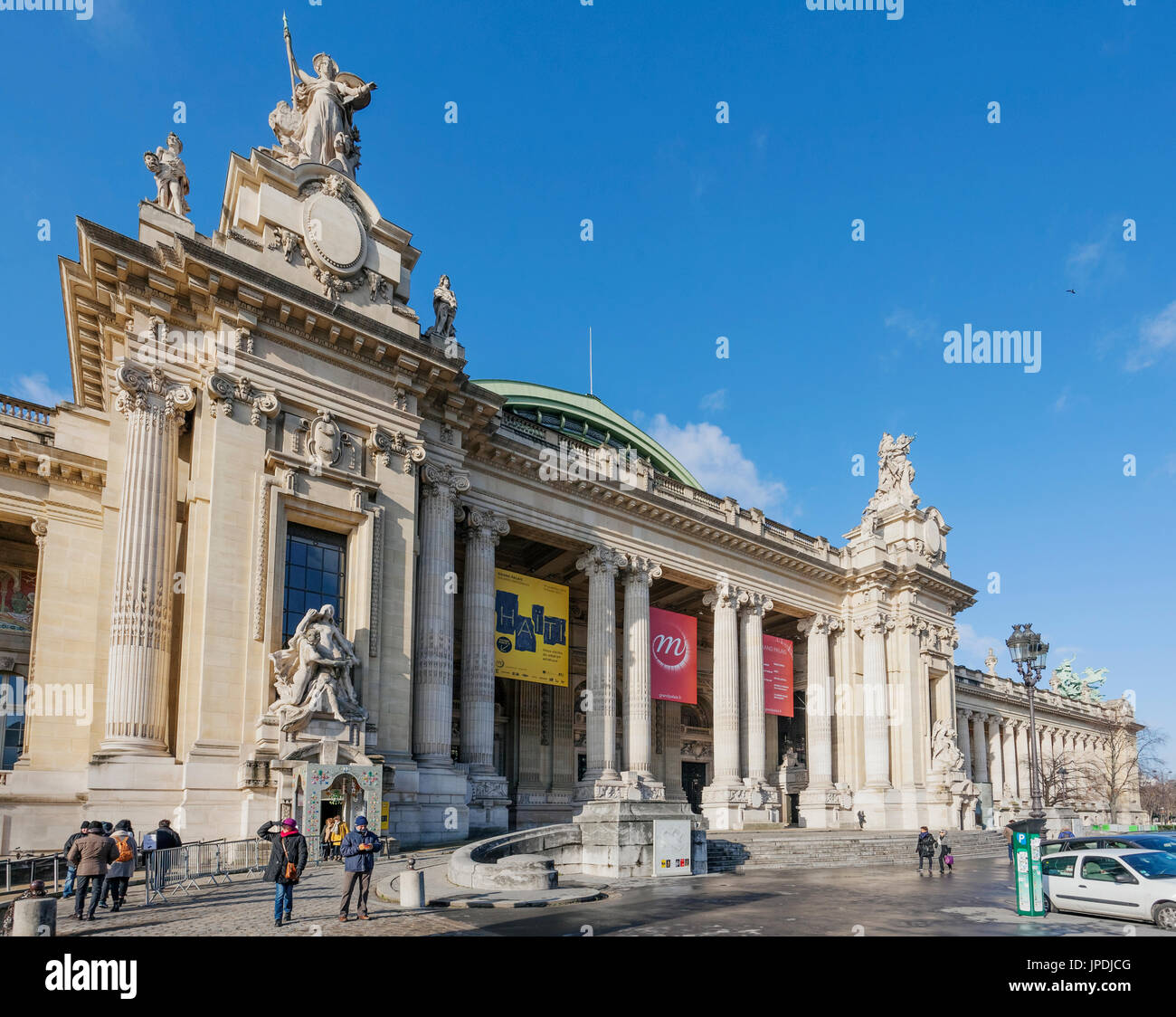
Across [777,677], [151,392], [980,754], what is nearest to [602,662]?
[777,677]

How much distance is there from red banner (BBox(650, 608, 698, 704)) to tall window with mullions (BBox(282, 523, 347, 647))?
Answer: 14539mm

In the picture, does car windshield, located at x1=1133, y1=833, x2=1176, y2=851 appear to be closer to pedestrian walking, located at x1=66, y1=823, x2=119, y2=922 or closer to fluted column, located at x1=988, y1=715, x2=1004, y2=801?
pedestrian walking, located at x1=66, y1=823, x2=119, y2=922

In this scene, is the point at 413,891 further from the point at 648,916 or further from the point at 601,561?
the point at 601,561

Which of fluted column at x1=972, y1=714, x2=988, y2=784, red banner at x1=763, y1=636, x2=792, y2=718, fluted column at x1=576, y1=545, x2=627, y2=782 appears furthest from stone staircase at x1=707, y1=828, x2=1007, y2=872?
fluted column at x1=972, y1=714, x2=988, y2=784

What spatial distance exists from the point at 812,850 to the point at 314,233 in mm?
24380

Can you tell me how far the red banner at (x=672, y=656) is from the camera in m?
36.3

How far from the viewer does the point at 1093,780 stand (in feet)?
274

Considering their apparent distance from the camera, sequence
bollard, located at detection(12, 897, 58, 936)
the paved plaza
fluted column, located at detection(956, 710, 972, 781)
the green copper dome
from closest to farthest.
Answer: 1. bollard, located at detection(12, 897, 58, 936)
2. the paved plaza
3. the green copper dome
4. fluted column, located at detection(956, 710, 972, 781)

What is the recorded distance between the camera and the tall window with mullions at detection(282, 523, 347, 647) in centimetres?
2420

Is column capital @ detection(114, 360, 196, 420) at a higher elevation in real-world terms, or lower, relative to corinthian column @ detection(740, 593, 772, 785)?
higher

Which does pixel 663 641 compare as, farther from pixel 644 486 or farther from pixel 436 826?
pixel 436 826

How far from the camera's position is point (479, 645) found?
98.5 ft
